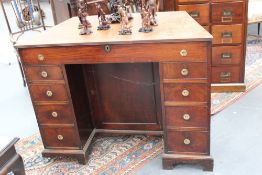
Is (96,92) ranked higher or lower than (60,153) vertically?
higher

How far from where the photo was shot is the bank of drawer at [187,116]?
6.02 feet

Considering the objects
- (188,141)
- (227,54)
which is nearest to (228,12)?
(227,54)

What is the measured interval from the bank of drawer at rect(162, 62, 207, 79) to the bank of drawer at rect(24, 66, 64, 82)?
2.09 ft

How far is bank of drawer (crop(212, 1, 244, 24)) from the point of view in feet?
8.71

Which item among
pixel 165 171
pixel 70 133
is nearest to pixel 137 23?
pixel 70 133

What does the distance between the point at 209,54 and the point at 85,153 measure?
1.06 meters

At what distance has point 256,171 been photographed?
6.31 feet

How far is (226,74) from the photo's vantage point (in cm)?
290

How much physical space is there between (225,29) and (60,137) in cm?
167

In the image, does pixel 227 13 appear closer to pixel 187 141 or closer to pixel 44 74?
pixel 187 141

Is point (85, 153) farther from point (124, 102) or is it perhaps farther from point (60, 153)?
point (124, 102)

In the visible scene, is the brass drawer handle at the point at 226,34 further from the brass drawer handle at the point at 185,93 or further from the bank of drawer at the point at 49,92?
the bank of drawer at the point at 49,92

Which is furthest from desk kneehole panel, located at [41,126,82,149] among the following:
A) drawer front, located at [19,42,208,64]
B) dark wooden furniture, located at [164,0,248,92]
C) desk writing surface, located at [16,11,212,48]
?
dark wooden furniture, located at [164,0,248,92]

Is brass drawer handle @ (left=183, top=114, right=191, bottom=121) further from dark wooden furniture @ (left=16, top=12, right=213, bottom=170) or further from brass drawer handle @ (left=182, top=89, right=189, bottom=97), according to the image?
brass drawer handle @ (left=182, top=89, right=189, bottom=97)
